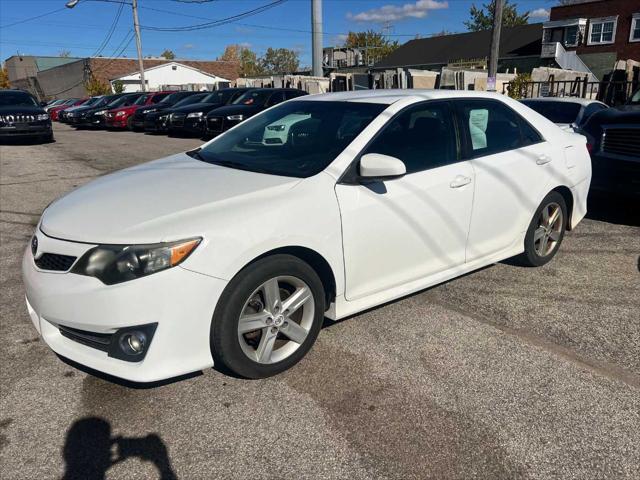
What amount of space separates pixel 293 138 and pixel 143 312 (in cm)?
184

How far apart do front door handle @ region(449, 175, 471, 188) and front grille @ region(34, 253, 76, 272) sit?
2494mm

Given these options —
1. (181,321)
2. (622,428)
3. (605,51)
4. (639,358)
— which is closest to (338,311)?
(181,321)

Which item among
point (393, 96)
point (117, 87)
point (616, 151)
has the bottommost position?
point (616, 151)

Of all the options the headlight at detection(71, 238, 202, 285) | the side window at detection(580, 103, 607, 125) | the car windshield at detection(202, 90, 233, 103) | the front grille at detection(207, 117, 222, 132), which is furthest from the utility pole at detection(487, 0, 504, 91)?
the headlight at detection(71, 238, 202, 285)

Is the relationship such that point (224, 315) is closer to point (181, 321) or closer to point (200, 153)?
point (181, 321)

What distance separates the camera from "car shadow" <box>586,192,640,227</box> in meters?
6.42

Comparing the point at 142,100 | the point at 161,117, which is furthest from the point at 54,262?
the point at 142,100

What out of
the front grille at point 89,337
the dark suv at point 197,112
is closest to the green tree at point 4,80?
the dark suv at point 197,112

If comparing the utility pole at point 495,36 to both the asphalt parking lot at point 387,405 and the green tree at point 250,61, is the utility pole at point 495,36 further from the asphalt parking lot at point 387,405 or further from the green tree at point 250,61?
the green tree at point 250,61

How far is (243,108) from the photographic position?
49.8ft

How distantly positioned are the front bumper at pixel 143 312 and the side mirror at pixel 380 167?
1116mm

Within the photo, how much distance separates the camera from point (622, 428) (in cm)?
254

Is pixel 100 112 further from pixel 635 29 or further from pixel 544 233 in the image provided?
pixel 635 29

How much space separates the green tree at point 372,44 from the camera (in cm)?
7394
